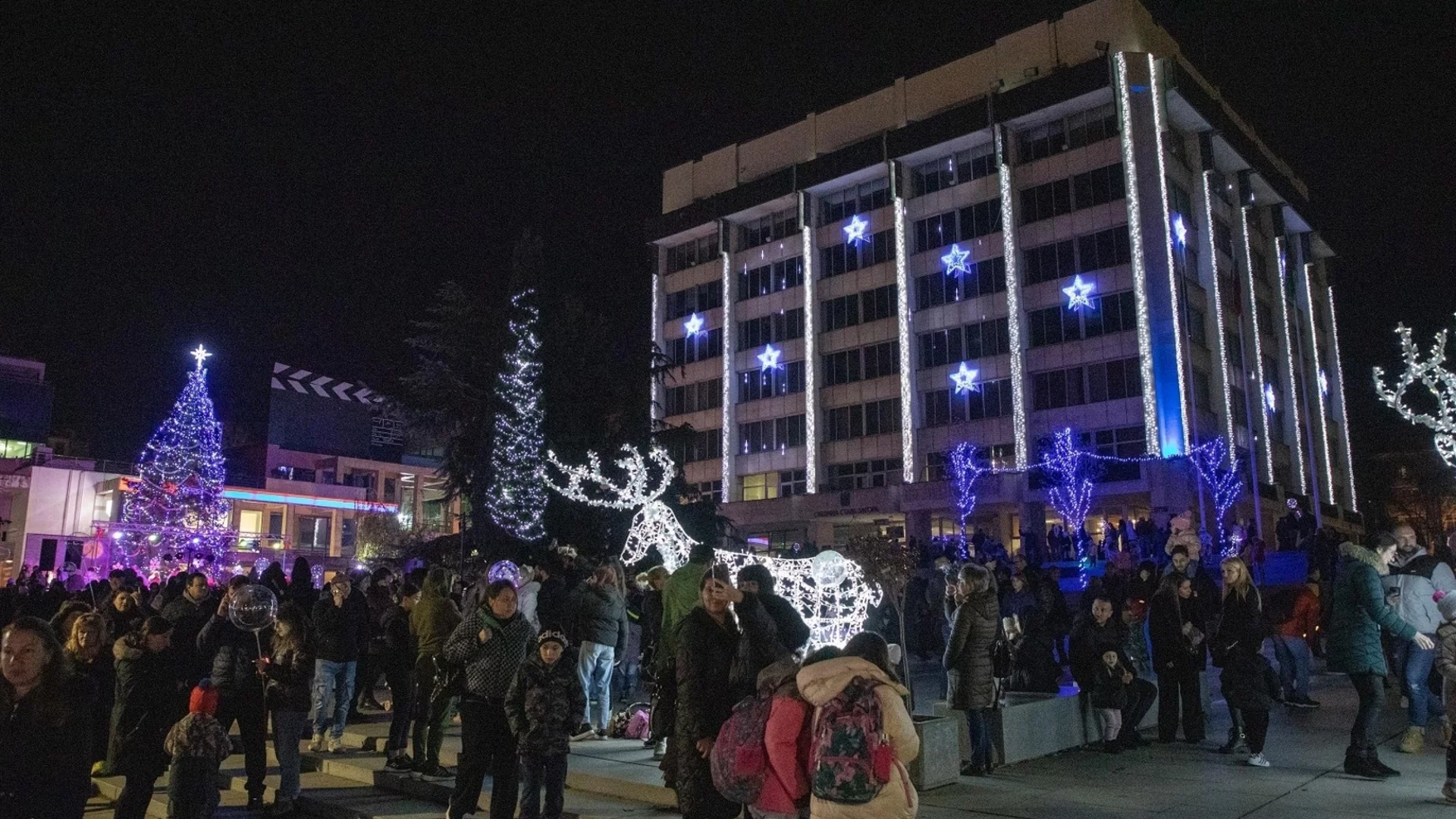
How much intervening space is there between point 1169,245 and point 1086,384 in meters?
6.08

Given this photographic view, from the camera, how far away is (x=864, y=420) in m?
48.6

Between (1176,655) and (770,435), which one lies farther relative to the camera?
(770,435)

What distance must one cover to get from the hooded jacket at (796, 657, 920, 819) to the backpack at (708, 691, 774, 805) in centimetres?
29

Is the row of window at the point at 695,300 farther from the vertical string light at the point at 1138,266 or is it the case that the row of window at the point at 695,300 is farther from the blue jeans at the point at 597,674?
the blue jeans at the point at 597,674

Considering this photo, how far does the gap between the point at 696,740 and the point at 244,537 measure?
62143 millimetres

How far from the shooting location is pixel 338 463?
70625 mm

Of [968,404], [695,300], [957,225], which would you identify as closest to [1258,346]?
[968,404]

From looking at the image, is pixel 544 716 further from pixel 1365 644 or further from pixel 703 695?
pixel 1365 644

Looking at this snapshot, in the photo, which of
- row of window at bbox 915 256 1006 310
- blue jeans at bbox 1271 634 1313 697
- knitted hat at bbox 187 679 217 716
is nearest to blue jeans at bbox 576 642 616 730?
knitted hat at bbox 187 679 217 716

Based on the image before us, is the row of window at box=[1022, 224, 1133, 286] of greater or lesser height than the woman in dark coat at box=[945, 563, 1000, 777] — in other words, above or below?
above

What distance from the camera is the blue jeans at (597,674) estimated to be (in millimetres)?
10414

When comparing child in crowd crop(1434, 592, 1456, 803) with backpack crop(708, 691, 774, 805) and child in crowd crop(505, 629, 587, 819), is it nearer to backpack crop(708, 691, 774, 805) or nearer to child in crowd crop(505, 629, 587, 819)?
backpack crop(708, 691, 774, 805)

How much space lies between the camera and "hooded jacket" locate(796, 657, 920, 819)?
442 centimetres

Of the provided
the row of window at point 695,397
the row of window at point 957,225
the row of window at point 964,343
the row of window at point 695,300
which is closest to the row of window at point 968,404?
the row of window at point 964,343
